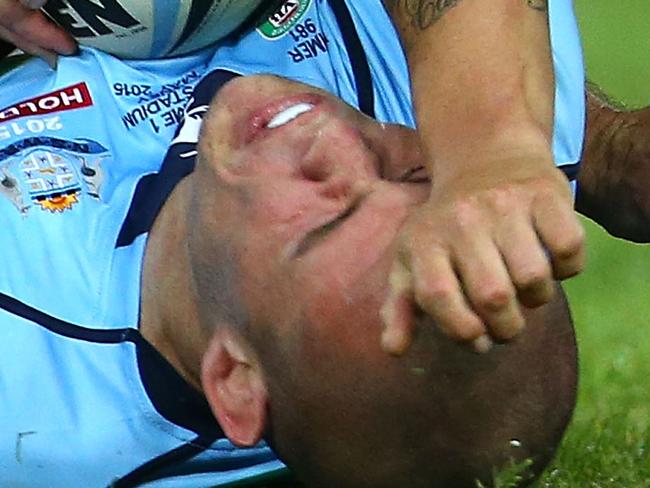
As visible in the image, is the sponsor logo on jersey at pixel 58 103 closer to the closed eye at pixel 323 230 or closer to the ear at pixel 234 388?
the ear at pixel 234 388

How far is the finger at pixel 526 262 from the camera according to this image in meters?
2.57

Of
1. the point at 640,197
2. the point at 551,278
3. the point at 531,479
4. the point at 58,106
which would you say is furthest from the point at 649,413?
the point at 551,278

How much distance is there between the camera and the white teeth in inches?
133

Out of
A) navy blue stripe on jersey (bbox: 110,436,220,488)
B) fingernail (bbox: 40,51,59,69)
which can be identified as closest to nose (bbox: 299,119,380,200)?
navy blue stripe on jersey (bbox: 110,436,220,488)

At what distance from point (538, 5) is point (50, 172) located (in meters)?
0.93

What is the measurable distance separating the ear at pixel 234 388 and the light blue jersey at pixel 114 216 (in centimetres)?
18

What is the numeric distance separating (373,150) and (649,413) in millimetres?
1151

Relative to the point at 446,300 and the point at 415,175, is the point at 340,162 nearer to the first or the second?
the point at 415,175

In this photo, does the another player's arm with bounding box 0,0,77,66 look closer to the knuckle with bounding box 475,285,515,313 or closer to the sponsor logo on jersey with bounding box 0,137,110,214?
the sponsor logo on jersey with bounding box 0,137,110,214

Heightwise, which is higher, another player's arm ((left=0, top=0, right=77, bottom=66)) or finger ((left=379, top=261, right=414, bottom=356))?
finger ((left=379, top=261, right=414, bottom=356))

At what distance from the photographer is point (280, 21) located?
12.8 feet

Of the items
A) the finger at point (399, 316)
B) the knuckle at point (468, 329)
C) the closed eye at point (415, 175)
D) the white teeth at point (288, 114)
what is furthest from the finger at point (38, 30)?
the knuckle at point (468, 329)

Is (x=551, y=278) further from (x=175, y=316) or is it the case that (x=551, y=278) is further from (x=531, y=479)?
(x=175, y=316)

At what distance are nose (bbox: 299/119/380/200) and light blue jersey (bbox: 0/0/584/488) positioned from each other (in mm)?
434
